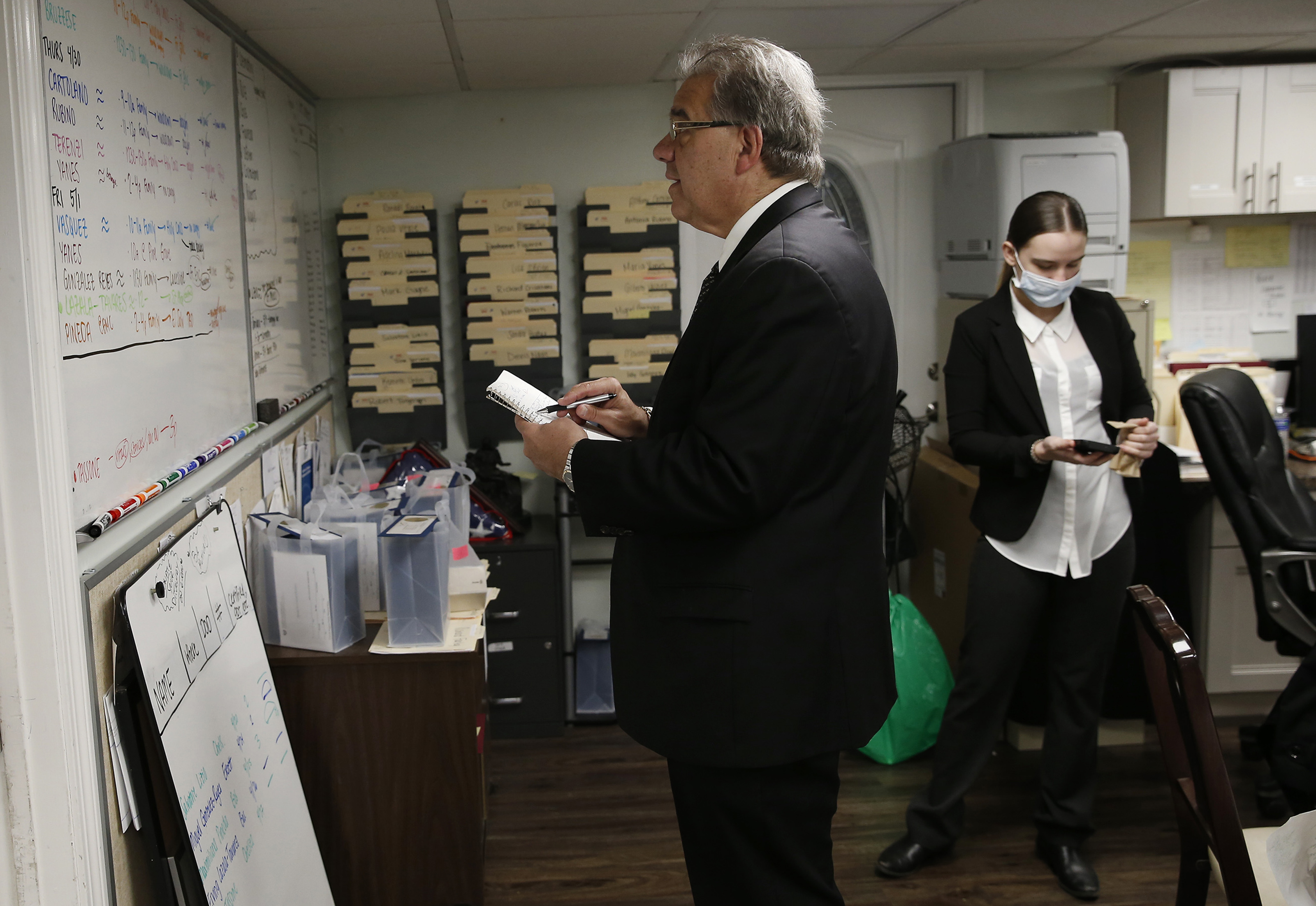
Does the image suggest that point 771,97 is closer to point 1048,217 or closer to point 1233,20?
point 1048,217

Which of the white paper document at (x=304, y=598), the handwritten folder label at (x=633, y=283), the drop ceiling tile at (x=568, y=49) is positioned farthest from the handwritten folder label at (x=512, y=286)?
the white paper document at (x=304, y=598)

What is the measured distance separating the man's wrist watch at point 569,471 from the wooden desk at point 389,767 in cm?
88

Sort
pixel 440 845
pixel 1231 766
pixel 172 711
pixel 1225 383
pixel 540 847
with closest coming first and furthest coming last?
pixel 172 711
pixel 440 845
pixel 1225 383
pixel 540 847
pixel 1231 766

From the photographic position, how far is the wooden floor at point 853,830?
245cm

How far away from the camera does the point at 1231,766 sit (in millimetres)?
3049

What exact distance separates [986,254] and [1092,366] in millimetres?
1063

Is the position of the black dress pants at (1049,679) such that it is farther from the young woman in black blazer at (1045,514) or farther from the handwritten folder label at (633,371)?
the handwritten folder label at (633,371)

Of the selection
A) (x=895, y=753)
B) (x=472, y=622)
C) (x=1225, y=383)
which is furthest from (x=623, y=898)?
(x=1225, y=383)

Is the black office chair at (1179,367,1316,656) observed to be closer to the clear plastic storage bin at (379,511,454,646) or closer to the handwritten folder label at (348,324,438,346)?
the clear plastic storage bin at (379,511,454,646)

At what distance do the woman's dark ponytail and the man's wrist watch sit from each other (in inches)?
54.7

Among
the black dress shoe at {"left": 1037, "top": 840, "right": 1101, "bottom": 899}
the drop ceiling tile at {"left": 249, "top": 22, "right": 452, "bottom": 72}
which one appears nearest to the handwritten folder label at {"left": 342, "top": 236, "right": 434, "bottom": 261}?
the drop ceiling tile at {"left": 249, "top": 22, "right": 452, "bottom": 72}

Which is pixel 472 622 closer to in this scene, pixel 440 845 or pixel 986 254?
pixel 440 845

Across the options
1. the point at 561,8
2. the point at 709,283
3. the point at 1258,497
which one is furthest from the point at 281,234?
the point at 1258,497

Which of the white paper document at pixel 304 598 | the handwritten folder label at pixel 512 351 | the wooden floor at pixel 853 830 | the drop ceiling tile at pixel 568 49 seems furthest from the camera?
the handwritten folder label at pixel 512 351
